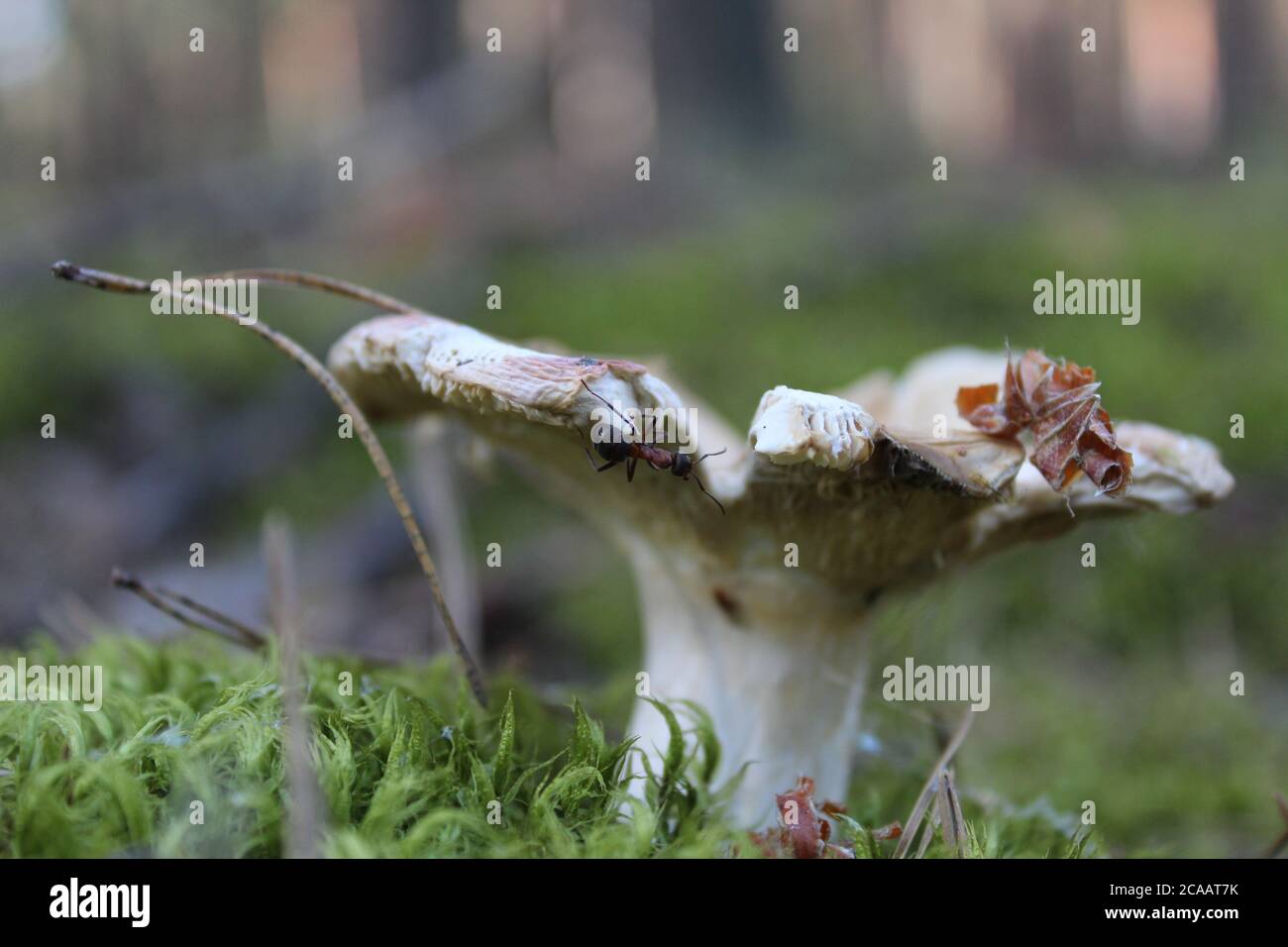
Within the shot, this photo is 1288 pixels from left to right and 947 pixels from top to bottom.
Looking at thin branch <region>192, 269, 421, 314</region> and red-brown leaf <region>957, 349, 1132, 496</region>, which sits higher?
thin branch <region>192, 269, 421, 314</region>

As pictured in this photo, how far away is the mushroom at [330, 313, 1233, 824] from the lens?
141 centimetres

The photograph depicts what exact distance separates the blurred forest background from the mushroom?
0.22 metres

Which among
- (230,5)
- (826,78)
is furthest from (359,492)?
(230,5)

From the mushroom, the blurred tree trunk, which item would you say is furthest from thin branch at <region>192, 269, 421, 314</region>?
the blurred tree trunk

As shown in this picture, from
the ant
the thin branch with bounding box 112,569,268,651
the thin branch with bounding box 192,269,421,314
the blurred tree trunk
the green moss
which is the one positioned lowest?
the green moss

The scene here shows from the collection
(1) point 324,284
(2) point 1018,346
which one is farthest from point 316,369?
(2) point 1018,346

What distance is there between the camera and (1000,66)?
12.9 meters

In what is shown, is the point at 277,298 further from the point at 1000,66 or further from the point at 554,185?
the point at 1000,66

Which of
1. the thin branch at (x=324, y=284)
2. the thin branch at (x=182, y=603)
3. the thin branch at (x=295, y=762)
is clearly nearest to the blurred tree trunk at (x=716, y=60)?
the thin branch at (x=324, y=284)

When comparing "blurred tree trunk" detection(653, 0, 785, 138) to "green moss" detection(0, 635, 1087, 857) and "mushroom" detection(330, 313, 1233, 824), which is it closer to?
"mushroom" detection(330, 313, 1233, 824)

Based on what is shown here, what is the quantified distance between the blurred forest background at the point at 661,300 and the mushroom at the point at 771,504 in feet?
0.72

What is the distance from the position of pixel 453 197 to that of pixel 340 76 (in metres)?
7.61

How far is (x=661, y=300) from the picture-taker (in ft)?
21.5

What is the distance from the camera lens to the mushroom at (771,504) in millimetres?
1410
